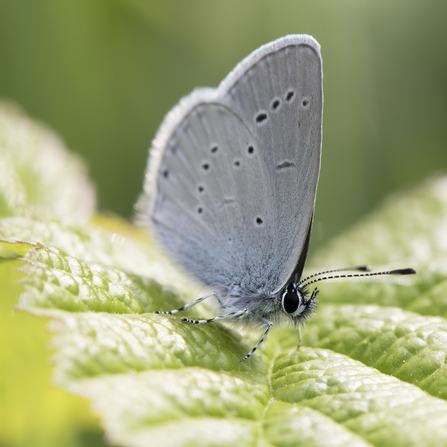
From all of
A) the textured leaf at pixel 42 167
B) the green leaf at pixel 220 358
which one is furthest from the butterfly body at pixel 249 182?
the textured leaf at pixel 42 167

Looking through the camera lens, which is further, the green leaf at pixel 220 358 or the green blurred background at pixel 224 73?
the green blurred background at pixel 224 73

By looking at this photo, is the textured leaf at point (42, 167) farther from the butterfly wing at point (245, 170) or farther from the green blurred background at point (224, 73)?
the green blurred background at point (224, 73)

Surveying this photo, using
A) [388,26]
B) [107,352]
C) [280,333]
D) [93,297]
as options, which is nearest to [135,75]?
[388,26]

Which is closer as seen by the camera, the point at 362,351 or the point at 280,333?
the point at 362,351

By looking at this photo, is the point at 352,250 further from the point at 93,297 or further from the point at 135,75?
the point at 135,75

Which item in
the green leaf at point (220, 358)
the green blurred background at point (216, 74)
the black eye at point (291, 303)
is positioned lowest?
the green leaf at point (220, 358)

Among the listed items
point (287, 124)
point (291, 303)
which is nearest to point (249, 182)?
point (287, 124)

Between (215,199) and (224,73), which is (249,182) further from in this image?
(224,73)
